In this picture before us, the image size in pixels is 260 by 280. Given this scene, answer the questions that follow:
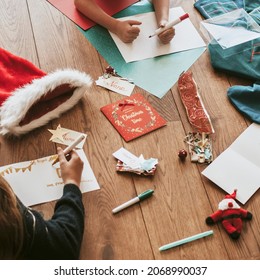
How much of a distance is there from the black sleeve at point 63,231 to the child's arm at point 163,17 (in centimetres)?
71

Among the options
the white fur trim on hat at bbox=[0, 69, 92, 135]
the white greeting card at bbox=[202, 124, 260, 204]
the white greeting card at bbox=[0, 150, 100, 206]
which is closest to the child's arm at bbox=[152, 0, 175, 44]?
the white fur trim on hat at bbox=[0, 69, 92, 135]

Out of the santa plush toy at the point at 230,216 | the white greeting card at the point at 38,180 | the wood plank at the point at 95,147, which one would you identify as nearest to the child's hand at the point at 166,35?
the wood plank at the point at 95,147

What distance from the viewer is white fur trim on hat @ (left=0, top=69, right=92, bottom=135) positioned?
4.33 feet

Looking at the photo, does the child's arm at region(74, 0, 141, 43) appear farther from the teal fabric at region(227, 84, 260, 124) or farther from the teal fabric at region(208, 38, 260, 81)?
the teal fabric at region(227, 84, 260, 124)

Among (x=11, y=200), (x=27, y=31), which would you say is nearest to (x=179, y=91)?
(x=27, y=31)

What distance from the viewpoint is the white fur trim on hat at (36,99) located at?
4.33ft

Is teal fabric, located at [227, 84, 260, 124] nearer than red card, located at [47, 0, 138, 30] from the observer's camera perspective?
Yes

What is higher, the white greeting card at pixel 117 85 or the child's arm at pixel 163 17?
the child's arm at pixel 163 17

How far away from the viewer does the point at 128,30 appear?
157cm

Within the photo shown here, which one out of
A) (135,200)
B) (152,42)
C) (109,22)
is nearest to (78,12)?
(109,22)

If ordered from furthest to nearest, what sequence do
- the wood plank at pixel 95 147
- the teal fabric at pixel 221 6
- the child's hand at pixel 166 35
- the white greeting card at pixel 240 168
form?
1. the teal fabric at pixel 221 6
2. the child's hand at pixel 166 35
3. the white greeting card at pixel 240 168
4. the wood plank at pixel 95 147

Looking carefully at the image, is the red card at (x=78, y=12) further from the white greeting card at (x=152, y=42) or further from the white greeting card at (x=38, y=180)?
the white greeting card at (x=38, y=180)

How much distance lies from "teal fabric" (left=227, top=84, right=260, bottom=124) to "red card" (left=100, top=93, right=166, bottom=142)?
26 centimetres

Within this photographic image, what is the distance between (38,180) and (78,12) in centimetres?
77
